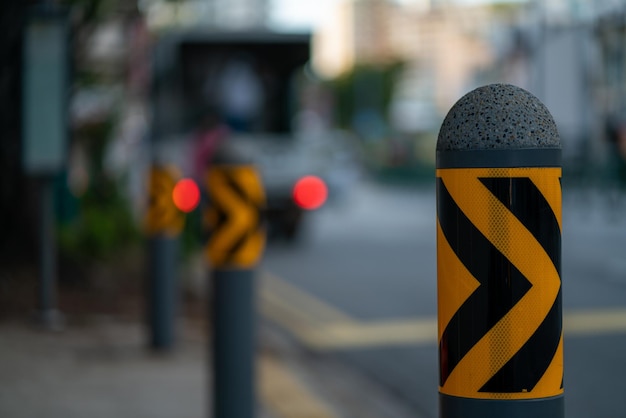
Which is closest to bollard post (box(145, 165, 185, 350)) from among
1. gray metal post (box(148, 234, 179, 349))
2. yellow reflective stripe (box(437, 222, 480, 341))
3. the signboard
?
gray metal post (box(148, 234, 179, 349))

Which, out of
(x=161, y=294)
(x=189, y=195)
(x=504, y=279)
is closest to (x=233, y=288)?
(x=504, y=279)

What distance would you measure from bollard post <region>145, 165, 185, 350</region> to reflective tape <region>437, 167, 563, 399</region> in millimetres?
4695

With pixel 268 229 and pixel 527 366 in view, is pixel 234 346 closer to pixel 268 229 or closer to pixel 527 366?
pixel 527 366

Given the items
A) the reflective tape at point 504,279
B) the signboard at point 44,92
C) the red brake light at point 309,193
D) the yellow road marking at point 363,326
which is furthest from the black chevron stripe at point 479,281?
the red brake light at point 309,193

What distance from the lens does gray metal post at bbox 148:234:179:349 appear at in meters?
6.81

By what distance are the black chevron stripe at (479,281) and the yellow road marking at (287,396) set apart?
10.9ft

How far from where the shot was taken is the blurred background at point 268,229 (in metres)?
6.63

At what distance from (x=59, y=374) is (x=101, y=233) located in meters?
3.36

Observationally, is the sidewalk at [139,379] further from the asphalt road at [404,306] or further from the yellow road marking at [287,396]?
the asphalt road at [404,306]

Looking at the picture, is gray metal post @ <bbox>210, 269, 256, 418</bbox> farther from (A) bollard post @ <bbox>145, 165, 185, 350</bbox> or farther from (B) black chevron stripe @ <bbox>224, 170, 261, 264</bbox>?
(A) bollard post @ <bbox>145, 165, 185, 350</bbox>

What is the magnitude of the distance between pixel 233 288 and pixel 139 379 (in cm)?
195

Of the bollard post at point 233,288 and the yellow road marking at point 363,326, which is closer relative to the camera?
→ the bollard post at point 233,288

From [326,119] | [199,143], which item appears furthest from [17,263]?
[326,119]

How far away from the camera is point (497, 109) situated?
226 cm
